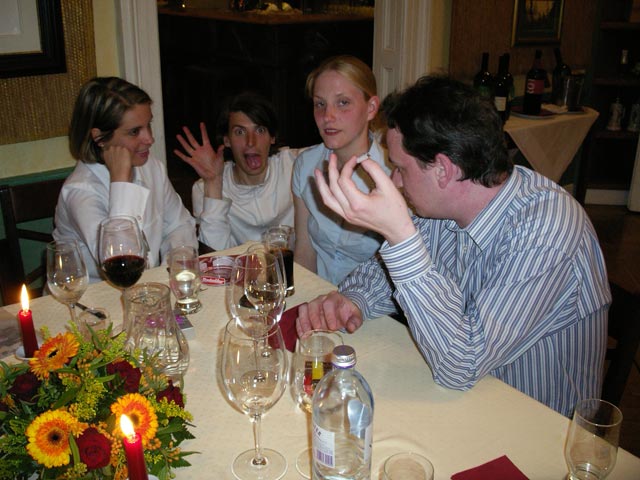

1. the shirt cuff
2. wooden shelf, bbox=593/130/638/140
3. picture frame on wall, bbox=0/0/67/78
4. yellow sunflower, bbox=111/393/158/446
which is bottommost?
wooden shelf, bbox=593/130/638/140

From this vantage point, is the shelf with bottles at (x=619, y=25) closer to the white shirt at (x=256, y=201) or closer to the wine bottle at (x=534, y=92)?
the wine bottle at (x=534, y=92)

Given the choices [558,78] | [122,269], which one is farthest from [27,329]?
[558,78]

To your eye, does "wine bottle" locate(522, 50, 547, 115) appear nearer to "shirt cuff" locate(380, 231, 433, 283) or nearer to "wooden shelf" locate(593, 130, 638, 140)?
"wooden shelf" locate(593, 130, 638, 140)

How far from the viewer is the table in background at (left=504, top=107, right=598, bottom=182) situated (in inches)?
141

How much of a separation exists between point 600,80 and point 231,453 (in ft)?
14.3

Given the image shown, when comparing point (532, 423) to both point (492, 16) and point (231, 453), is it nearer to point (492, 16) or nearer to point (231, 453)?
point (231, 453)

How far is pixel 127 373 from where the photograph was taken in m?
0.88

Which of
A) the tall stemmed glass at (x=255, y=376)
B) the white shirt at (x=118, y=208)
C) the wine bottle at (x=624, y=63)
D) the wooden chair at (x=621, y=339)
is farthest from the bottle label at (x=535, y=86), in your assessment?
the tall stemmed glass at (x=255, y=376)

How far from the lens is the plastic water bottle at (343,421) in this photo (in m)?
0.87

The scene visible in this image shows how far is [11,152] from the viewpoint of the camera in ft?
8.19

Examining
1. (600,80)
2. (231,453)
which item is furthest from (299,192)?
(600,80)

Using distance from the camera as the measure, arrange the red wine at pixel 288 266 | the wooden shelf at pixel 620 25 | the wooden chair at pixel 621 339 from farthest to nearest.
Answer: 1. the wooden shelf at pixel 620 25
2. the red wine at pixel 288 266
3. the wooden chair at pixel 621 339

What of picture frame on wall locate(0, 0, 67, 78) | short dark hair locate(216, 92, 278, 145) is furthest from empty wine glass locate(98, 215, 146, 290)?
picture frame on wall locate(0, 0, 67, 78)

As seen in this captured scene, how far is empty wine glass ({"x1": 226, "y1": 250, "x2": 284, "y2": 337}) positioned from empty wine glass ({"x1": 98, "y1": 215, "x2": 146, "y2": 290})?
0.90 feet
